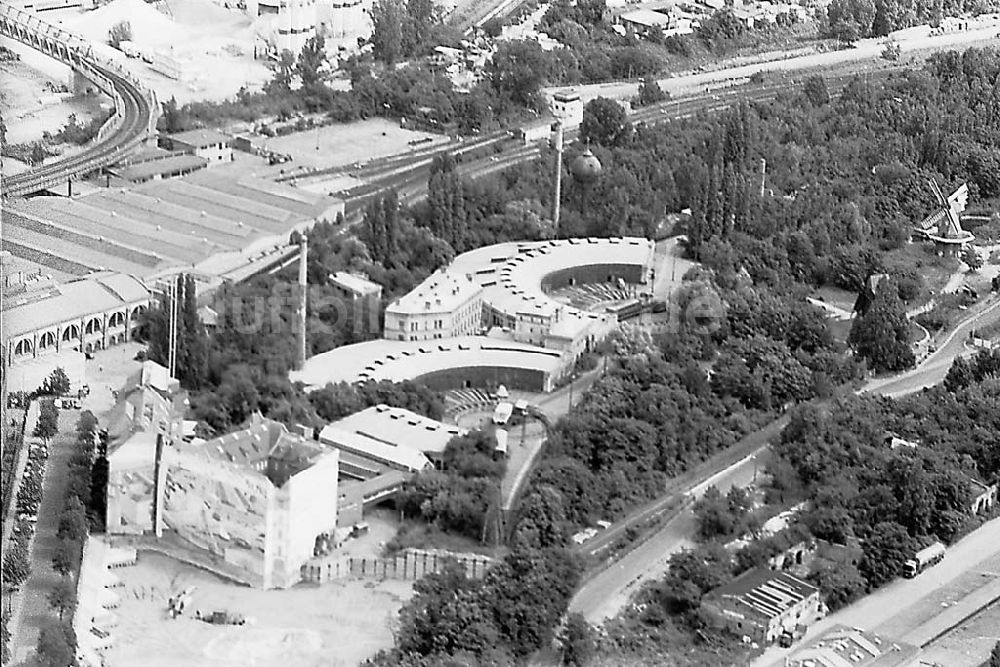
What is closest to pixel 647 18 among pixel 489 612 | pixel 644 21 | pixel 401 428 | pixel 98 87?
pixel 644 21

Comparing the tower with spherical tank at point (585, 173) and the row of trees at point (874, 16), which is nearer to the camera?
the tower with spherical tank at point (585, 173)

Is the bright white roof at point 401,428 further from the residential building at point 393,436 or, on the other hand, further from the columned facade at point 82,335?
the columned facade at point 82,335

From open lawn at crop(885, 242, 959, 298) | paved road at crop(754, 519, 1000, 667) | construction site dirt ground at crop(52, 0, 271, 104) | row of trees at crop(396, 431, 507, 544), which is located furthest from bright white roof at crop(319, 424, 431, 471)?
construction site dirt ground at crop(52, 0, 271, 104)

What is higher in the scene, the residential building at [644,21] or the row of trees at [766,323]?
the row of trees at [766,323]

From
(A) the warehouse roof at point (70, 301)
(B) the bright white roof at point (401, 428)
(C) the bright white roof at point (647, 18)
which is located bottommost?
(C) the bright white roof at point (647, 18)

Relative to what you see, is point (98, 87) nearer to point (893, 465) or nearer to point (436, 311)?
point (436, 311)

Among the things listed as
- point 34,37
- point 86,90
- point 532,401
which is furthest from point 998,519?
point 34,37

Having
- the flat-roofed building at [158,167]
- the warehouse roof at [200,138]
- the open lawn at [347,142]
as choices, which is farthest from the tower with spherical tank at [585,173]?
the warehouse roof at [200,138]
